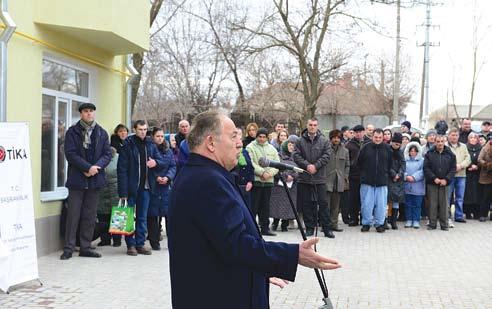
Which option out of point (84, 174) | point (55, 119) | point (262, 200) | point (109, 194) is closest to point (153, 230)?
point (109, 194)

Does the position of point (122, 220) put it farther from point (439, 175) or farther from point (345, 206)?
point (439, 175)

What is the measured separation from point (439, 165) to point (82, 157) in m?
7.45

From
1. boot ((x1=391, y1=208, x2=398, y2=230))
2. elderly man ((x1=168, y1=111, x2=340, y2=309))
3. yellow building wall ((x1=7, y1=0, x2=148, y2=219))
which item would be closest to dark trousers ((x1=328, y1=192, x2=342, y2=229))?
boot ((x1=391, y1=208, x2=398, y2=230))

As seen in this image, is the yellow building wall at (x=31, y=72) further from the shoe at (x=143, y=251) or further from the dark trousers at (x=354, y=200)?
the dark trousers at (x=354, y=200)

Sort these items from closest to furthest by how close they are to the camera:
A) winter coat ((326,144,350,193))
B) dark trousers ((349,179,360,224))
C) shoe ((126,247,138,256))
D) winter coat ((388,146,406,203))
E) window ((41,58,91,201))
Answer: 1. shoe ((126,247,138,256))
2. window ((41,58,91,201))
3. winter coat ((326,144,350,193))
4. winter coat ((388,146,406,203))
5. dark trousers ((349,179,360,224))

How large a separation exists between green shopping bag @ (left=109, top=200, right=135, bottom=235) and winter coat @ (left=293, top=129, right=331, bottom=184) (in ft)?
11.8

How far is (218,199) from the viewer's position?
3086 millimetres

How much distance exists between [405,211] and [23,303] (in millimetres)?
9391

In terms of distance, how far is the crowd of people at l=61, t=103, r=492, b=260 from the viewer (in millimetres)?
9578

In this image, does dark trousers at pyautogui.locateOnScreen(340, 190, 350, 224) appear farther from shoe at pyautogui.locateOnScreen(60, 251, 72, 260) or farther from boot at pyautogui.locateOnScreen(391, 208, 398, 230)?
shoe at pyautogui.locateOnScreen(60, 251, 72, 260)

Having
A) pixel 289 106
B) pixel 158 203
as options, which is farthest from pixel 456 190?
pixel 289 106

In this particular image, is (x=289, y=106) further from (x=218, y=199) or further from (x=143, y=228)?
(x=218, y=199)

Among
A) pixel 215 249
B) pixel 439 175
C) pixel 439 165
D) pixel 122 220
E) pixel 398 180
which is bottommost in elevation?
pixel 122 220

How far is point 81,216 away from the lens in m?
9.62
